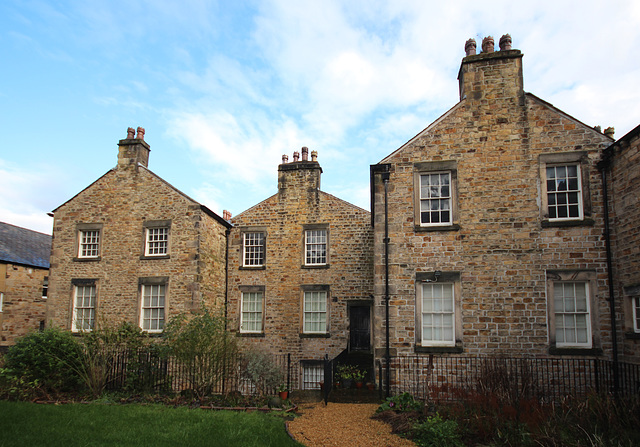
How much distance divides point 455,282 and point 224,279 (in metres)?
11.2

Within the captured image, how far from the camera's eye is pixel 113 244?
20.2 meters

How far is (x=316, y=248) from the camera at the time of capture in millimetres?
20922

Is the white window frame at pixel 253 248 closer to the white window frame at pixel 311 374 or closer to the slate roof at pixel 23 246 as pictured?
the white window frame at pixel 311 374

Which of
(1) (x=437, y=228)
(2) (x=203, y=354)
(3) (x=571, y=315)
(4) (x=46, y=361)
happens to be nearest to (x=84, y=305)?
(4) (x=46, y=361)

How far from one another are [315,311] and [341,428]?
9944 millimetres

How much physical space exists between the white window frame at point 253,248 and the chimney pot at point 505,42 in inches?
489

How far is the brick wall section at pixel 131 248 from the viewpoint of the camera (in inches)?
758

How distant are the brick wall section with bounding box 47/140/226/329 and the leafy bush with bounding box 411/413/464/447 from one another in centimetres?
1120

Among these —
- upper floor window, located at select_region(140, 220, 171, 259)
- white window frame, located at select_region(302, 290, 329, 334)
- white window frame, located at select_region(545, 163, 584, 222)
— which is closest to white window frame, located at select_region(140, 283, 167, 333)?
upper floor window, located at select_region(140, 220, 171, 259)

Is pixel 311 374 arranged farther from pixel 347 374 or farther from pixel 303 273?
pixel 303 273

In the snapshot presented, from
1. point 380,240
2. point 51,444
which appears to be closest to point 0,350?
point 51,444

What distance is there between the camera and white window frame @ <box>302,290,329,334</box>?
2022 cm

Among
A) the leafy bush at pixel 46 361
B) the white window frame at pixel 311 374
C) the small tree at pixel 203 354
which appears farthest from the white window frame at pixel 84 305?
the white window frame at pixel 311 374

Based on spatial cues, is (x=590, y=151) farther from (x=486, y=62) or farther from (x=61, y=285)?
(x=61, y=285)
